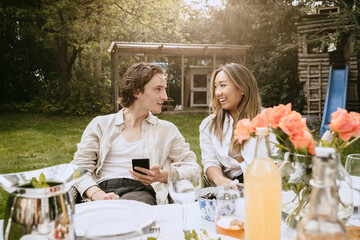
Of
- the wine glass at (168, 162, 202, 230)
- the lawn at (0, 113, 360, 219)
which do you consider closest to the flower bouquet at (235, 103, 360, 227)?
the wine glass at (168, 162, 202, 230)


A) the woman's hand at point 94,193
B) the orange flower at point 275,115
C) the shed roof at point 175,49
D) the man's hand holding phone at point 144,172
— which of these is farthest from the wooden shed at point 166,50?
the orange flower at point 275,115

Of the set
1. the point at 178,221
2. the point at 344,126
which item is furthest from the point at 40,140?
the point at 344,126

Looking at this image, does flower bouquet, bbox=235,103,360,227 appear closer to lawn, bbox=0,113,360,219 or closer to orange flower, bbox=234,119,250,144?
orange flower, bbox=234,119,250,144

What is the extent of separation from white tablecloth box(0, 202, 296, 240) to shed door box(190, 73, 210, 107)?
550 inches

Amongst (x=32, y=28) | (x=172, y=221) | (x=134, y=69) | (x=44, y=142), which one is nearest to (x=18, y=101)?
(x=32, y=28)

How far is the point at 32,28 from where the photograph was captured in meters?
11.7

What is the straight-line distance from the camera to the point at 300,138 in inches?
42.0

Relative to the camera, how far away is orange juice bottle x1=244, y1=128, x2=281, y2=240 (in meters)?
1.00

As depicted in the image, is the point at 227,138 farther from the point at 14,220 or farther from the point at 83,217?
the point at 14,220

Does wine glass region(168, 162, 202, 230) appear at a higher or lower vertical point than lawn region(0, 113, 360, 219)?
higher

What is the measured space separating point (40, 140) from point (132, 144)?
19.4 ft

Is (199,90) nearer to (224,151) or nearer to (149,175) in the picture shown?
(224,151)

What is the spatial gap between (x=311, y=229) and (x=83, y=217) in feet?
2.21

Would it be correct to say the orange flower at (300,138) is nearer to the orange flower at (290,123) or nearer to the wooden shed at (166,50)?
the orange flower at (290,123)
